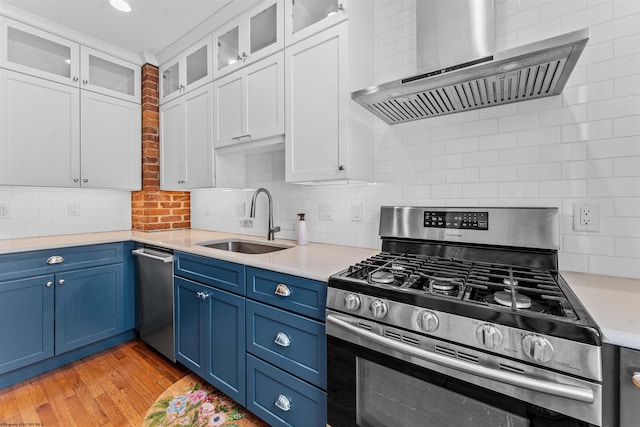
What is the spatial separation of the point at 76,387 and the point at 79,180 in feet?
5.28

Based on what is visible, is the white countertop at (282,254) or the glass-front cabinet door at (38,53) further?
the glass-front cabinet door at (38,53)

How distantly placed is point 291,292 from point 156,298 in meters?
1.39

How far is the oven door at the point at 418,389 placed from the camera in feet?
2.44

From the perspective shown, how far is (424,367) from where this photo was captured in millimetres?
923

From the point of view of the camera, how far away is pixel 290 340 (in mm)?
1366

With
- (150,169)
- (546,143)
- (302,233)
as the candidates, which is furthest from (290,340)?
(150,169)

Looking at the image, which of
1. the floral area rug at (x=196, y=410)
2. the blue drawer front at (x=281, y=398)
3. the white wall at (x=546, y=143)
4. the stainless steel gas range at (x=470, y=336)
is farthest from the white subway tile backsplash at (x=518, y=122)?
the floral area rug at (x=196, y=410)

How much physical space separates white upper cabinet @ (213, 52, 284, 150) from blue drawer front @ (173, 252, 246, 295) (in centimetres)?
88

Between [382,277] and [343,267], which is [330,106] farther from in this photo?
[382,277]

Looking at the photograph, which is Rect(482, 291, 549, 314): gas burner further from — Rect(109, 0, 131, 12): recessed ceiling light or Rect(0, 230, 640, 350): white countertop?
Rect(109, 0, 131, 12): recessed ceiling light

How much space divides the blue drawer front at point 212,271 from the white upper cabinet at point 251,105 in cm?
88

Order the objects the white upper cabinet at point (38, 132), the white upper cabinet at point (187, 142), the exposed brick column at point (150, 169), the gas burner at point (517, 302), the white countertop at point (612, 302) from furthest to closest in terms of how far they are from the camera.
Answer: the exposed brick column at point (150, 169) < the white upper cabinet at point (187, 142) < the white upper cabinet at point (38, 132) < the gas burner at point (517, 302) < the white countertop at point (612, 302)

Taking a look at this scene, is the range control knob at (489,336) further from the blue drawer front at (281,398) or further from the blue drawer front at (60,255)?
the blue drawer front at (60,255)

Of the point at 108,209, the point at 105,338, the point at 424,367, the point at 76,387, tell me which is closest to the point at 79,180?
the point at 108,209
